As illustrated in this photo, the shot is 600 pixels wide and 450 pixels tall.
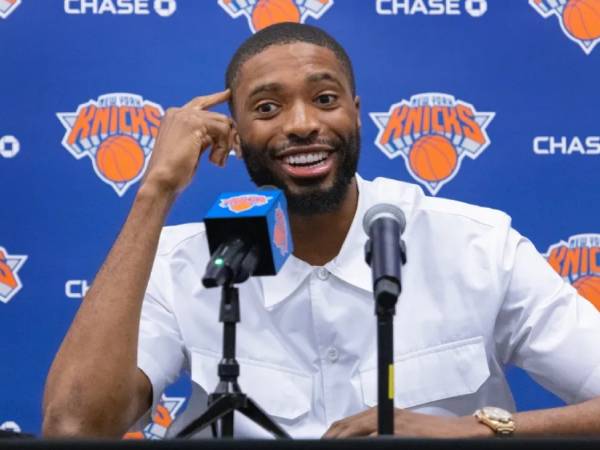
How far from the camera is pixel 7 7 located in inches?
115

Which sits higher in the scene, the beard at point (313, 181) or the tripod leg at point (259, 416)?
the beard at point (313, 181)

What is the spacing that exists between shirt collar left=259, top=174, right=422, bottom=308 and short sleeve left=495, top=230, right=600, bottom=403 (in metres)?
0.26

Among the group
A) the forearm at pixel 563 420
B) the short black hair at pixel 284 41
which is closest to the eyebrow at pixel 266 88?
the short black hair at pixel 284 41

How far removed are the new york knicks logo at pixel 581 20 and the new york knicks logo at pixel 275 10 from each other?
64 cm

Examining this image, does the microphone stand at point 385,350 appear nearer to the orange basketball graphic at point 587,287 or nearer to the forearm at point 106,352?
the forearm at point 106,352

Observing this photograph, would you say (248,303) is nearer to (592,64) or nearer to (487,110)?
(487,110)

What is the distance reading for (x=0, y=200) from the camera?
2.89m

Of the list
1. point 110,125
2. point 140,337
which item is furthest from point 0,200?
point 140,337

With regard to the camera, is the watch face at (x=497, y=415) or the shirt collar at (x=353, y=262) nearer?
Result: the watch face at (x=497, y=415)

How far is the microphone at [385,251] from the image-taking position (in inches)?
51.8

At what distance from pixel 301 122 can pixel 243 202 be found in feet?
1.82

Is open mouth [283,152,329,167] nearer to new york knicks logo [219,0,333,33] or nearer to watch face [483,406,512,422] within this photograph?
watch face [483,406,512,422]

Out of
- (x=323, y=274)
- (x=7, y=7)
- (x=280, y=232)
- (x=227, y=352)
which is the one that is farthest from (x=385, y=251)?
(x=7, y=7)

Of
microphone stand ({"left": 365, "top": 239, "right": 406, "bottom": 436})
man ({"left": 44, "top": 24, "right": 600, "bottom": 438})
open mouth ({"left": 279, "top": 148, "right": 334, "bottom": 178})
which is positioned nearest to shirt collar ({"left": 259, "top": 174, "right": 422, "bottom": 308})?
man ({"left": 44, "top": 24, "right": 600, "bottom": 438})
